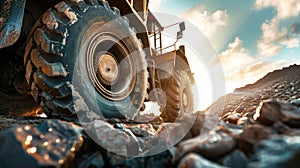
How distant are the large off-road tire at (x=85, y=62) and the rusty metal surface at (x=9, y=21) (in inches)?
6.3

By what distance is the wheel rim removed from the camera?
84.7 inches

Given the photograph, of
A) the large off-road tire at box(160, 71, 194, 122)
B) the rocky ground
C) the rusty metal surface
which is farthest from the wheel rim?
the large off-road tire at box(160, 71, 194, 122)

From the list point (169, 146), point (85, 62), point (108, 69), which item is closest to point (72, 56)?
point (85, 62)

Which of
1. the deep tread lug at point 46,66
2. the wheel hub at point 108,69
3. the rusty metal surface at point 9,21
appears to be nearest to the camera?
the rusty metal surface at point 9,21

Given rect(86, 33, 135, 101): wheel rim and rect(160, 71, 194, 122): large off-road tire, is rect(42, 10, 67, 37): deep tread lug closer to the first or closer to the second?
rect(86, 33, 135, 101): wheel rim

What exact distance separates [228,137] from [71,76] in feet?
4.28

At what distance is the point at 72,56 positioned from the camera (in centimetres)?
184

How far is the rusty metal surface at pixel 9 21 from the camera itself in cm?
159

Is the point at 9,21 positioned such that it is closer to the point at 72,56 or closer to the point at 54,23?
the point at 54,23

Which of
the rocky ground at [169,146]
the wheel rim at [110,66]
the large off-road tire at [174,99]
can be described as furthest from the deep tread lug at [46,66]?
the large off-road tire at [174,99]

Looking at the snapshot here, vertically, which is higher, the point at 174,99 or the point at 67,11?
the point at 67,11

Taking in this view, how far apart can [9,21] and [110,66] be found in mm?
984

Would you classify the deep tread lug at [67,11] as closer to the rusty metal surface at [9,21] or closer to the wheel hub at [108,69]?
the rusty metal surface at [9,21]

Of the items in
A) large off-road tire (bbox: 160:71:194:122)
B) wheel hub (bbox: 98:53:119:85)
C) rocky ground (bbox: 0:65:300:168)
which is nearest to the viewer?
rocky ground (bbox: 0:65:300:168)
